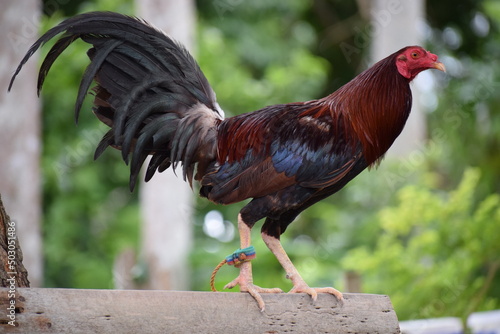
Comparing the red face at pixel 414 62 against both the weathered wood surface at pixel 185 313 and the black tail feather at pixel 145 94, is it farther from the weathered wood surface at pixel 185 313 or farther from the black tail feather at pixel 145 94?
the weathered wood surface at pixel 185 313

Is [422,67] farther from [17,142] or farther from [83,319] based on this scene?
[17,142]

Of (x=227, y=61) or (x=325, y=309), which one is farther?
(x=227, y=61)

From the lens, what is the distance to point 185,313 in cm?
266

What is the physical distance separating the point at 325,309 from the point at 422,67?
119 centimetres

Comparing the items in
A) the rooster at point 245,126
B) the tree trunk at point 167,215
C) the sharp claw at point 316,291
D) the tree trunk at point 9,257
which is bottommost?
the sharp claw at point 316,291

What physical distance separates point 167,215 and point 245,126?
560 cm

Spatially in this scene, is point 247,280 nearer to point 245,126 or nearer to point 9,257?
point 245,126

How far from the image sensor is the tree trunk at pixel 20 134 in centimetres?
704

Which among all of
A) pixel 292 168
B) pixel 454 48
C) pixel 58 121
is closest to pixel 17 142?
pixel 58 121

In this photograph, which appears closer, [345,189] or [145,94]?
[145,94]

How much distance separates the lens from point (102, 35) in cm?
317

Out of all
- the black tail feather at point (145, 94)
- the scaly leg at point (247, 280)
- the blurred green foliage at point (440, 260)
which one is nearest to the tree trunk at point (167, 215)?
the blurred green foliage at point (440, 260)

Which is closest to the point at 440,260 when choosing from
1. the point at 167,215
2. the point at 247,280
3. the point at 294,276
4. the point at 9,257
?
the point at 167,215

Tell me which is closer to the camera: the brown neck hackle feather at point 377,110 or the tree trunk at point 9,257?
the tree trunk at point 9,257
